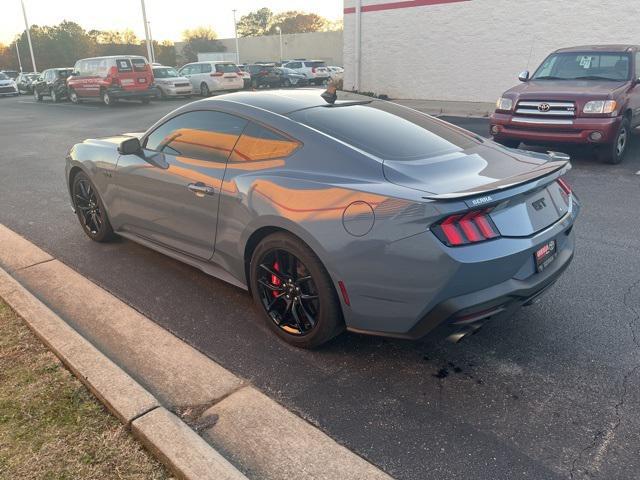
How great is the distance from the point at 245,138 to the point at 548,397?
245 centimetres

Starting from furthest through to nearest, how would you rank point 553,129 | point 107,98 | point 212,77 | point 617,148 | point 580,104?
point 212,77 < point 107,98 < point 617,148 < point 553,129 < point 580,104

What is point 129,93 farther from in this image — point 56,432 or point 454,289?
point 454,289

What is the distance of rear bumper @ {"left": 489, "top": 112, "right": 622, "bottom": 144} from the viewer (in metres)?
8.03

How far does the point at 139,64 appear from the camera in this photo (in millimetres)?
22312

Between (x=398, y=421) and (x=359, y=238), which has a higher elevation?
(x=359, y=238)

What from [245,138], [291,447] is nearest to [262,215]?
[245,138]

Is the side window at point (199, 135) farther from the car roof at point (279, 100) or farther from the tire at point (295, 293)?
the tire at point (295, 293)

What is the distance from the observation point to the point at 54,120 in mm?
18250

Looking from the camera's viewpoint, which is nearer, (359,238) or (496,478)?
(496,478)

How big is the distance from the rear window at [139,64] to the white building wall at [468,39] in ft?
27.5

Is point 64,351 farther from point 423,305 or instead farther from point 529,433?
point 529,433

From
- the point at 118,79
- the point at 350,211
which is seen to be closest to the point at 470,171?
the point at 350,211

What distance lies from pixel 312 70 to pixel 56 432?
1246 inches

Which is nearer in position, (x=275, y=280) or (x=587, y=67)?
(x=275, y=280)
